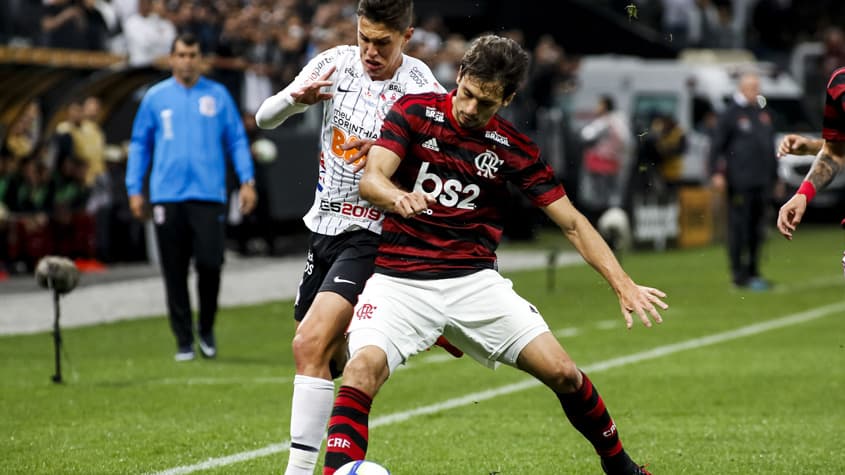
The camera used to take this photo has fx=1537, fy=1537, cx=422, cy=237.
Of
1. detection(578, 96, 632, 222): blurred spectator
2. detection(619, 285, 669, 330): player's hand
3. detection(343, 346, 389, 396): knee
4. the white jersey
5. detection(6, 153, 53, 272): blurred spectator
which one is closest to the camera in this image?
detection(343, 346, 389, 396): knee

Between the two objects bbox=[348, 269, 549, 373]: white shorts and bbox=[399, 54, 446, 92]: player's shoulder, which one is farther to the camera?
bbox=[399, 54, 446, 92]: player's shoulder

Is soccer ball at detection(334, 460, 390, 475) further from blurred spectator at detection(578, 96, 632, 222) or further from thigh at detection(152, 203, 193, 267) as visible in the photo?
blurred spectator at detection(578, 96, 632, 222)

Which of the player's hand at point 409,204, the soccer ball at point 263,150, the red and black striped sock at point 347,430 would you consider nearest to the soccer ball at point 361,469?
the red and black striped sock at point 347,430

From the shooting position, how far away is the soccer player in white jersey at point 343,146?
6820 millimetres

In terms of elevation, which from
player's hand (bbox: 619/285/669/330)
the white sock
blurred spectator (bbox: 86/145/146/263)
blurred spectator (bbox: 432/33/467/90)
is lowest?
blurred spectator (bbox: 86/145/146/263)

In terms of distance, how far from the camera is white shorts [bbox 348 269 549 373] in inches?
254

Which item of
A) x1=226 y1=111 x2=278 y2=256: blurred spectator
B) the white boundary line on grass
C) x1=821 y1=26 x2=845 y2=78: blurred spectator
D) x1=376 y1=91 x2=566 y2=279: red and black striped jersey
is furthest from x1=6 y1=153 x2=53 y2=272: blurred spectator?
x1=821 y1=26 x2=845 y2=78: blurred spectator

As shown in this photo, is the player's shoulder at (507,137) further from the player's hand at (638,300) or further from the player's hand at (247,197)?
the player's hand at (247,197)

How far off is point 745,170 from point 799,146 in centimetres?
1084

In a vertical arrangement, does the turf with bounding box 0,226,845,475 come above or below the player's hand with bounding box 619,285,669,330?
below

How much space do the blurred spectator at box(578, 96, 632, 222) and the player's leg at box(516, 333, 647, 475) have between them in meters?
21.0

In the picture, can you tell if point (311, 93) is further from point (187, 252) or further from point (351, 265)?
point (187, 252)

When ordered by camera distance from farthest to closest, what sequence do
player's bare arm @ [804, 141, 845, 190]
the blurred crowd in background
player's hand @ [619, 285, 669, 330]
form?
A: 1. the blurred crowd in background
2. player's bare arm @ [804, 141, 845, 190]
3. player's hand @ [619, 285, 669, 330]

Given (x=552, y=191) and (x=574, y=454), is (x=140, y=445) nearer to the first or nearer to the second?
(x=574, y=454)
